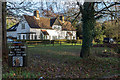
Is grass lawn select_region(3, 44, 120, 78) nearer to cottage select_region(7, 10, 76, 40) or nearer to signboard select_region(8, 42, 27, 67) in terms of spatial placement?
signboard select_region(8, 42, 27, 67)

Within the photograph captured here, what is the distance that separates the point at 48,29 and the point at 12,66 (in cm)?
2829

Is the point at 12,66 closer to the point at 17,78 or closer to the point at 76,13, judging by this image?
the point at 17,78

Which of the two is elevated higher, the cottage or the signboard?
the cottage

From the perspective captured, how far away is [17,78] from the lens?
5258 mm

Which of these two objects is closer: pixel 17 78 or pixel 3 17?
pixel 17 78

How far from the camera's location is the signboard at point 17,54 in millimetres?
6430

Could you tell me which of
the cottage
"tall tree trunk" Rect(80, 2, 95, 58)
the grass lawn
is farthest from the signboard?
the cottage

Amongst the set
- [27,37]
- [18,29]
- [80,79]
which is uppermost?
[18,29]

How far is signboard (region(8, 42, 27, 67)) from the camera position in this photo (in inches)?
253

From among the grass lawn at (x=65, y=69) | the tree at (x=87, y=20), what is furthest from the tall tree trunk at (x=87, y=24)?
the grass lawn at (x=65, y=69)

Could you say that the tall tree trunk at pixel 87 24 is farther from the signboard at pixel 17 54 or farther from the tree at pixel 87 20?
the signboard at pixel 17 54

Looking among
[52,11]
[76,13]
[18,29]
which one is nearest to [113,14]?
[76,13]

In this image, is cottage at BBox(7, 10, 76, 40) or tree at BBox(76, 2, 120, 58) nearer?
tree at BBox(76, 2, 120, 58)

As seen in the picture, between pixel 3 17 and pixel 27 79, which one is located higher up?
pixel 3 17
